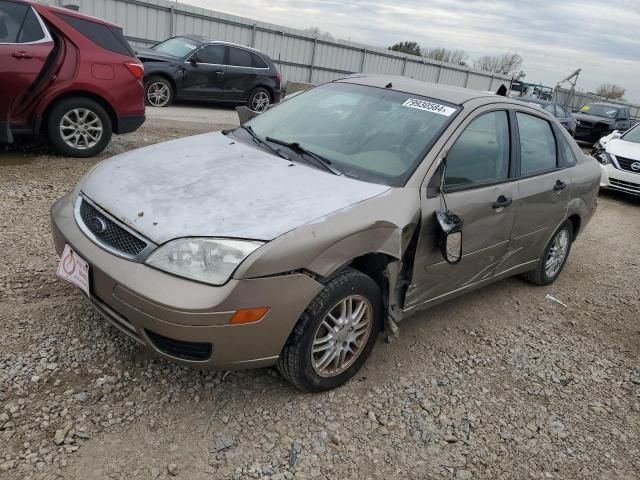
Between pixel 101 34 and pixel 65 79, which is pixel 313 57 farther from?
pixel 65 79

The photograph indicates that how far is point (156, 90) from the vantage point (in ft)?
38.6

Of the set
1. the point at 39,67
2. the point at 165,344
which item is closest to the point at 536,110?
the point at 165,344

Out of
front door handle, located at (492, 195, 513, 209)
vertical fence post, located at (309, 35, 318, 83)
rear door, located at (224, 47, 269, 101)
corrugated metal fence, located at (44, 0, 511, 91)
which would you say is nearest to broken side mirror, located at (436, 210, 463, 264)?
front door handle, located at (492, 195, 513, 209)

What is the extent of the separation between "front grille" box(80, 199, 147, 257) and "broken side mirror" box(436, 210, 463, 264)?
1624mm

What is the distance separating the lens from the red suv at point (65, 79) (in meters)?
5.71

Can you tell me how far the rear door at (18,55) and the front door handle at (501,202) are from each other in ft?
16.4

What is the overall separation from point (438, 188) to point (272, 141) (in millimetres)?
1123

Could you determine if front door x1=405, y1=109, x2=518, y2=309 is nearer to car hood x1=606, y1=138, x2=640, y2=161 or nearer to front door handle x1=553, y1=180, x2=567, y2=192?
front door handle x1=553, y1=180, x2=567, y2=192

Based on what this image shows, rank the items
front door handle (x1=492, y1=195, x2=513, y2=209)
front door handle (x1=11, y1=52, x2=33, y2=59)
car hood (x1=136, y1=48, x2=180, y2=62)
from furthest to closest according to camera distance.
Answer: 1. car hood (x1=136, y1=48, x2=180, y2=62)
2. front door handle (x1=11, y1=52, x2=33, y2=59)
3. front door handle (x1=492, y1=195, x2=513, y2=209)

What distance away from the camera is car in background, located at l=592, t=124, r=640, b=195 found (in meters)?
9.14

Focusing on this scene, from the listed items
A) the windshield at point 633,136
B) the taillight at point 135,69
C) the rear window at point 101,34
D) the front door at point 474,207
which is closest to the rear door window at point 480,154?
the front door at point 474,207

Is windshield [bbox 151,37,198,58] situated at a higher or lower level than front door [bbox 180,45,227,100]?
higher

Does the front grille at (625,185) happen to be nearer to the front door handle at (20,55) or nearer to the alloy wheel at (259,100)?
the alloy wheel at (259,100)

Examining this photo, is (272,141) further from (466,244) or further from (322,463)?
(322,463)
